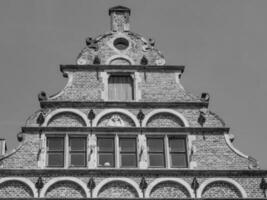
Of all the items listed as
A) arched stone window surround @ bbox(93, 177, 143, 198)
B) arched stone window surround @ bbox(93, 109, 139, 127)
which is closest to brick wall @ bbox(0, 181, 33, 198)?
arched stone window surround @ bbox(93, 177, 143, 198)

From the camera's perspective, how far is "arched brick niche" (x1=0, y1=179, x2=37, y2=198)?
16594 millimetres

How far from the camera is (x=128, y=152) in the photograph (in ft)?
57.8

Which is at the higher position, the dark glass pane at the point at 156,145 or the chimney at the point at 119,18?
the chimney at the point at 119,18

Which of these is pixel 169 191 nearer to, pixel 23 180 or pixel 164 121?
pixel 164 121

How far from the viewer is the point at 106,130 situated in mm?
17781

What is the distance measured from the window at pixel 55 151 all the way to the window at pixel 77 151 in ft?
0.71

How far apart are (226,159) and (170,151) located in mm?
1342

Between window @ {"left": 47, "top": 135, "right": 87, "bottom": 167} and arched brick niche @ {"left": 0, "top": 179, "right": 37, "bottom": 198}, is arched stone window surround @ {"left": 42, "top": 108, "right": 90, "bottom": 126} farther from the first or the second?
arched brick niche @ {"left": 0, "top": 179, "right": 37, "bottom": 198}

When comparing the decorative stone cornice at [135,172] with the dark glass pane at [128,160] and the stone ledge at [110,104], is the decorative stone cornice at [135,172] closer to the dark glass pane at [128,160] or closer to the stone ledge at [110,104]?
the dark glass pane at [128,160]

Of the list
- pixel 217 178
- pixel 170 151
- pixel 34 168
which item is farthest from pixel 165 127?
pixel 34 168

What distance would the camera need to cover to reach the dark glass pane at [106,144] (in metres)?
17.6

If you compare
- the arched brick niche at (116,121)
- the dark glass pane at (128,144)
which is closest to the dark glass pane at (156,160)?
the dark glass pane at (128,144)

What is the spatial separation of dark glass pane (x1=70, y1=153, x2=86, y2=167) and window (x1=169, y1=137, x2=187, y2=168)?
2.08m

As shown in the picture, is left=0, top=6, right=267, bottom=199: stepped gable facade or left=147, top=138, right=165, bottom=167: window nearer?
left=0, top=6, right=267, bottom=199: stepped gable facade
